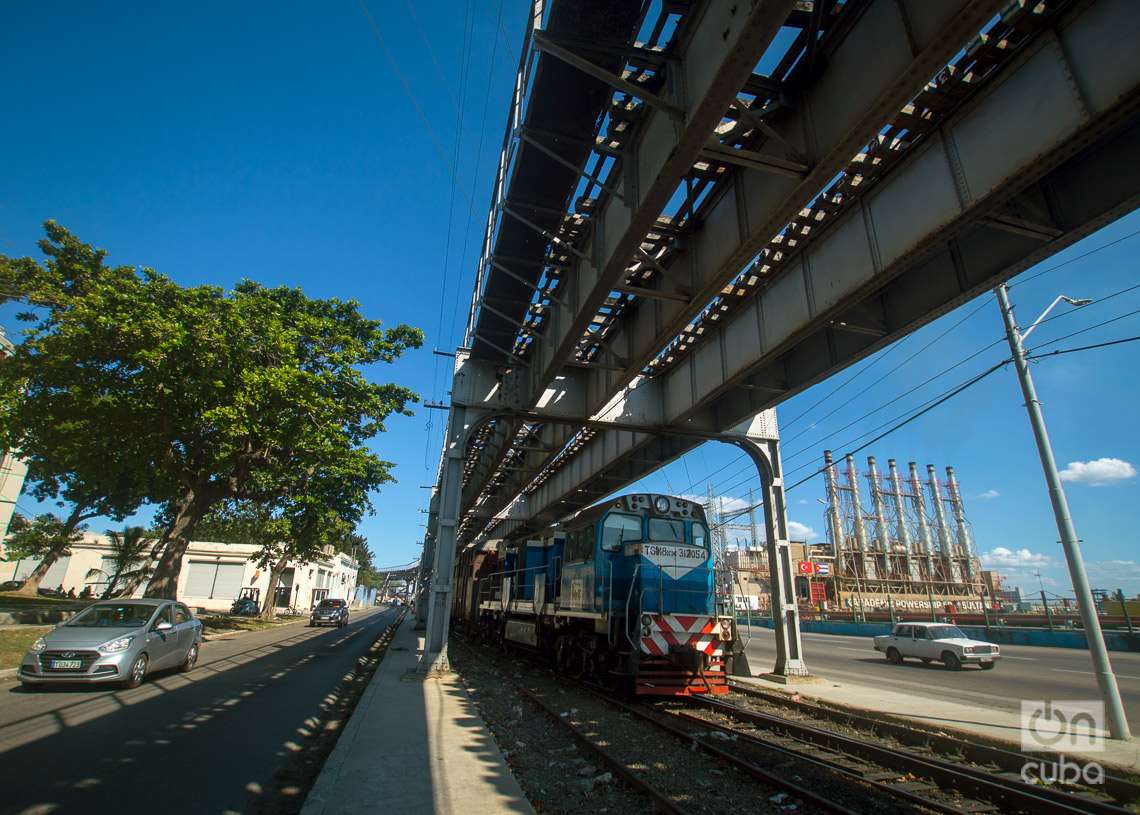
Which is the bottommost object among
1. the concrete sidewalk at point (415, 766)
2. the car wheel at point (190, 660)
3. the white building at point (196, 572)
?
the concrete sidewalk at point (415, 766)

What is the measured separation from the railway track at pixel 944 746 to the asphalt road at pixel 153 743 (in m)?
8.02

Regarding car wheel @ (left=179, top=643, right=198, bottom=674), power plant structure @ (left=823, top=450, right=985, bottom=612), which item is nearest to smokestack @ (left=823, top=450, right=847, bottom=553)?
power plant structure @ (left=823, top=450, right=985, bottom=612)

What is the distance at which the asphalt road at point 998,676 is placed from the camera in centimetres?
1217

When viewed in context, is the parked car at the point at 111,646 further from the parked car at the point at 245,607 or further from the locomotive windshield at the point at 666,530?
the parked car at the point at 245,607

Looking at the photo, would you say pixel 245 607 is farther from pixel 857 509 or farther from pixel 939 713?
pixel 857 509

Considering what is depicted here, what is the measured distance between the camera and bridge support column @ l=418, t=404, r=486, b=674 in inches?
495

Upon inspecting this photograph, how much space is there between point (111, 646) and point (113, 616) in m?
1.11

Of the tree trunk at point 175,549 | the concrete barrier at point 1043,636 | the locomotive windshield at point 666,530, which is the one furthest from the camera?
the concrete barrier at point 1043,636

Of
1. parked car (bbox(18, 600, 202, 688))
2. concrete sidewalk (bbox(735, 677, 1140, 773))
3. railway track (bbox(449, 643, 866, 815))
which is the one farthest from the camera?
parked car (bbox(18, 600, 202, 688))

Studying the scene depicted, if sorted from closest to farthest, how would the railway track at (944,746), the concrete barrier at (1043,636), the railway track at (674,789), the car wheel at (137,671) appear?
1. the railway track at (674,789)
2. the railway track at (944,746)
3. the car wheel at (137,671)
4. the concrete barrier at (1043,636)

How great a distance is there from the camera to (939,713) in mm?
9195

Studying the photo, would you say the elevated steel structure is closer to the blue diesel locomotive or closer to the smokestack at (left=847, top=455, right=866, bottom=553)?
the blue diesel locomotive

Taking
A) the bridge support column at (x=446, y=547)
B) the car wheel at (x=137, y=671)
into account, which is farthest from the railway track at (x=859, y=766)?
the car wheel at (x=137, y=671)

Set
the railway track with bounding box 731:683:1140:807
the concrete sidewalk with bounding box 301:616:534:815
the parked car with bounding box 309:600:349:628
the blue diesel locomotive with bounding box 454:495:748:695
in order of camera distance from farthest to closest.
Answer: the parked car with bounding box 309:600:349:628
the blue diesel locomotive with bounding box 454:495:748:695
the railway track with bounding box 731:683:1140:807
the concrete sidewalk with bounding box 301:616:534:815
